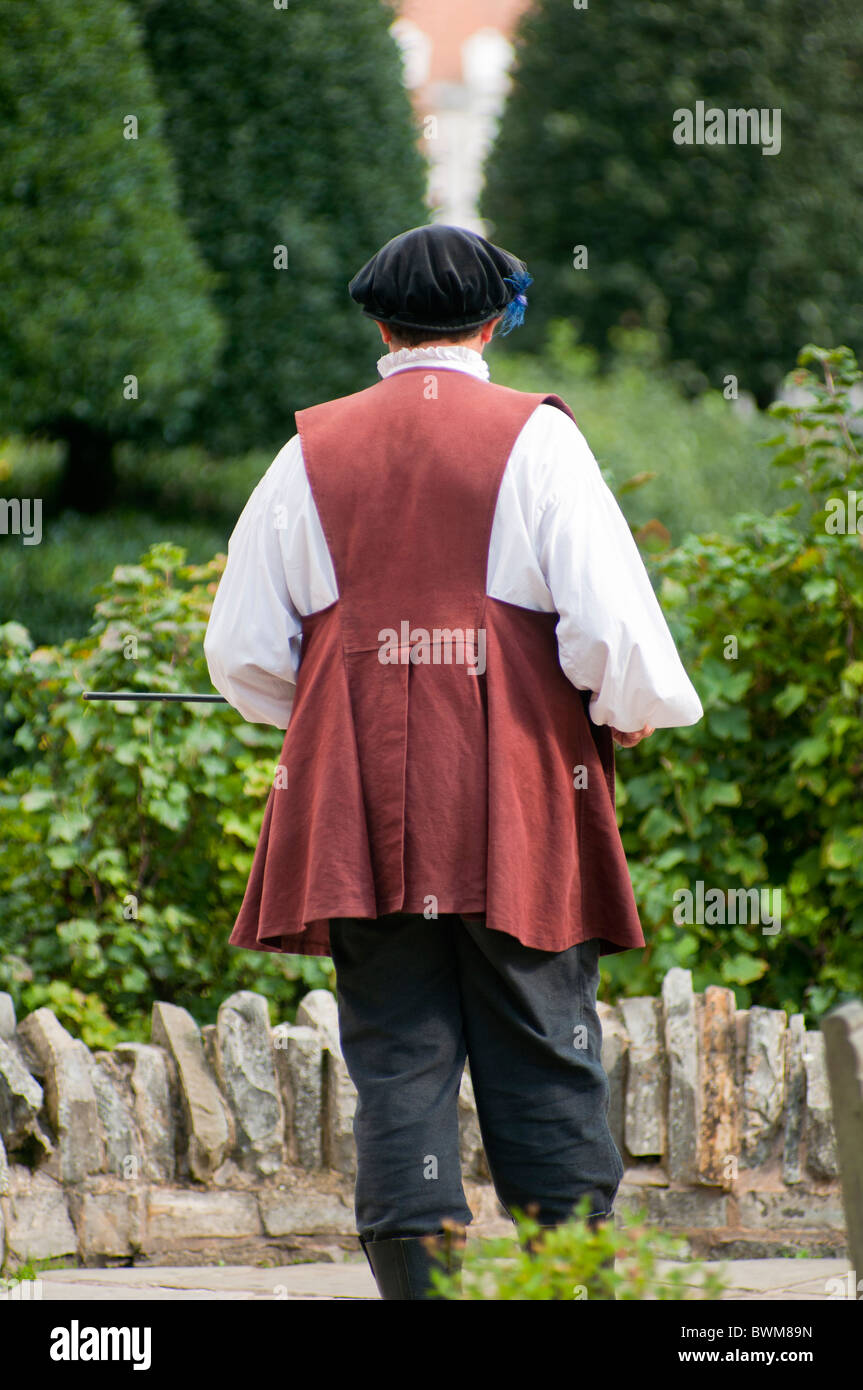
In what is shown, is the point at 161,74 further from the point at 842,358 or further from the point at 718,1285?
the point at 718,1285

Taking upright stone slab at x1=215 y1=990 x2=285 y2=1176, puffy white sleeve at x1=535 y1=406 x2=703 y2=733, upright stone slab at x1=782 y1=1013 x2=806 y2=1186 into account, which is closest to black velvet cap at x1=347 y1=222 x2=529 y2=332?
puffy white sleeve at x1=535 y1=406 x2=703 y2=733

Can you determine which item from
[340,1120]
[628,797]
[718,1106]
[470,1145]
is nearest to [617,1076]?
[718,1106]

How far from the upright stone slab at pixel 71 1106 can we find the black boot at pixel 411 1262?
2.72 feet

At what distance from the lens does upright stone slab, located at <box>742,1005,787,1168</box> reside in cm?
270

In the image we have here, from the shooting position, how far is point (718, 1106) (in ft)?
8.78

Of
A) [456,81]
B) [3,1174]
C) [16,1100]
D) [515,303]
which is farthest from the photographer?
[456,81]

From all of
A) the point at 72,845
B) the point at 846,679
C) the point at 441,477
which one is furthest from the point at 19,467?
the point at 441,477

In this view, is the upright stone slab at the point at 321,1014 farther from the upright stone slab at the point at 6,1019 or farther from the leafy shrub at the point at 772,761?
the leafy shrub at the point at 772,761

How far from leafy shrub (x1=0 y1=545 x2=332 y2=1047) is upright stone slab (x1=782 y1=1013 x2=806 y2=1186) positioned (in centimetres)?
94

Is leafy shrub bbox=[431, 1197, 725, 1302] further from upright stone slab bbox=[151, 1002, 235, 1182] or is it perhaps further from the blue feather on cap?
upright stone slab bbox=[151, 1002, 235, 1182]

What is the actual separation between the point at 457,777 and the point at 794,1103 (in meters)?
1.24

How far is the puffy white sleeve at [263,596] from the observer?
199cm

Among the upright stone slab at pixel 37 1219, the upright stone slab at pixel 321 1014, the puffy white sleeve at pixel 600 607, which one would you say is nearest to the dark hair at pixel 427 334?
the puffy white sleeve at pixel 600 607

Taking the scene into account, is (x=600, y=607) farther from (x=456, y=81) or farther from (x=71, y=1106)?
(x=456, y=81)
